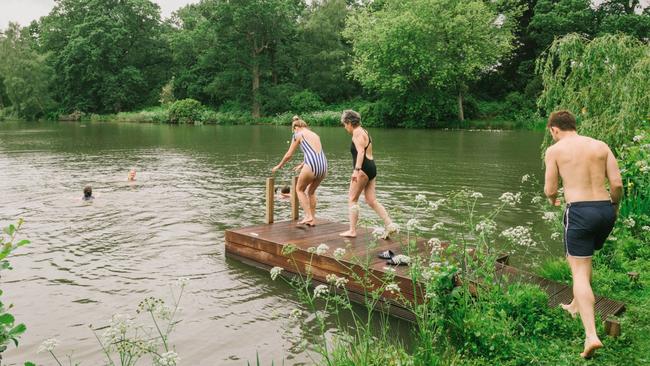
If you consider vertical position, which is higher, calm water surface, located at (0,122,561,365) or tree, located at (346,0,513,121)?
tree, located at (346,0,513,121)

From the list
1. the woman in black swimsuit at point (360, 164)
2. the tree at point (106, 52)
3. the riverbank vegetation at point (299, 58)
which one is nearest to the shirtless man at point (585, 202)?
the woman in black swimsuit at point (360, 164)

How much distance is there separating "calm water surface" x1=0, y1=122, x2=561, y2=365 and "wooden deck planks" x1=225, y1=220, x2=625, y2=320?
36 centimetres

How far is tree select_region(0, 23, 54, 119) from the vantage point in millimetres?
64875

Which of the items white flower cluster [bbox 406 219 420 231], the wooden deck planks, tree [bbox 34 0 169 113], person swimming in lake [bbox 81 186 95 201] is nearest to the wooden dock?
the wooden deck planks

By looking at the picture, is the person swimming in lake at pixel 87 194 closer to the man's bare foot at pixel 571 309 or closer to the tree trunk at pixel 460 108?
the man's bare foot at pixel 571 309

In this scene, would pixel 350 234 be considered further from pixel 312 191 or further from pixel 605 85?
pixel 605 85

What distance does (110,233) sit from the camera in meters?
10.7

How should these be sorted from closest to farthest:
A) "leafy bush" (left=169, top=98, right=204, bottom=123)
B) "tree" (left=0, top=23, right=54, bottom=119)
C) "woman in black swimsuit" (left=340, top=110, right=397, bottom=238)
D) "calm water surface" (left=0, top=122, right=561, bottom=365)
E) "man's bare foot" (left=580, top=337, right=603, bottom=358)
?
1. "man's bare foot" (left=580, top=337, right=603, bottom=358)
2. "calm water surface" (left=0, top=122, right=561, bottom=365)
3. "woman in black swimsuit" (left=340, top=110, right=397, bottom=238)
4. "leafy bush" (left=169, top=98, right=204, bottom=123)
5. "tree" (left=0, top=23, right=54, bottom=119)

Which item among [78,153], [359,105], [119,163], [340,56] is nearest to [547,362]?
[119,163]

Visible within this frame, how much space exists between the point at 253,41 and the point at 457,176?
151 ft

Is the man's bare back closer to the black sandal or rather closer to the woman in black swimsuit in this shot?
the black sandal

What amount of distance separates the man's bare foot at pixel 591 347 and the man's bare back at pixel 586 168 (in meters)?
1.19

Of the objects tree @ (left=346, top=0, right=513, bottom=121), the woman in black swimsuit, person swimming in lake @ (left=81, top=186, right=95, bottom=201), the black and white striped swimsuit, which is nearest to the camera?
the woman in black swimsuit

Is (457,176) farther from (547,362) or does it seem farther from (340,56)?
(340,56)
